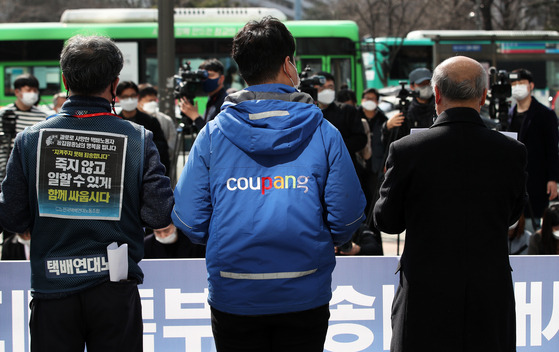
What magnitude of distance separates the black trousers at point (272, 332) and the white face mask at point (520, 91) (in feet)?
15.2

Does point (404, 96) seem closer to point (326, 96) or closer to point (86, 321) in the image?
point (326, 96)

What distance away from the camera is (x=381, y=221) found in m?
2.83

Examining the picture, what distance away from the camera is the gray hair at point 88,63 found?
103 inches

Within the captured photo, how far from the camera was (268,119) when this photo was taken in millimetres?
2482

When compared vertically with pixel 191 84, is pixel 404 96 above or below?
below

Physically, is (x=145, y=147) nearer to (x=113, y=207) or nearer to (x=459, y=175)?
(x=113, y=207)

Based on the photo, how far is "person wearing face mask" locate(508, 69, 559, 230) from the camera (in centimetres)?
622

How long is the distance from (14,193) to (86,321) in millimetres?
547

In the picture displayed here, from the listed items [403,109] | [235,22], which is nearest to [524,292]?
[403,109]

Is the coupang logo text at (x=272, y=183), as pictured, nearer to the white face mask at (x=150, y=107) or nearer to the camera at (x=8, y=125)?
the camera at (x=8, y=125)

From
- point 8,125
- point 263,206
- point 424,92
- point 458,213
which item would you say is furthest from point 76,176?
point 424,92

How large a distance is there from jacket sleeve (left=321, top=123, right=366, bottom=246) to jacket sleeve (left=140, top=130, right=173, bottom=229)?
2.10 ft

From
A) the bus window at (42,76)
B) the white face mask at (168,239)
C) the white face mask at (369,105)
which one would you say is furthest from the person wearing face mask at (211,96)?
the bus window at (42,76)

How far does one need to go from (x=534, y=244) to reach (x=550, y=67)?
16.2 meters
